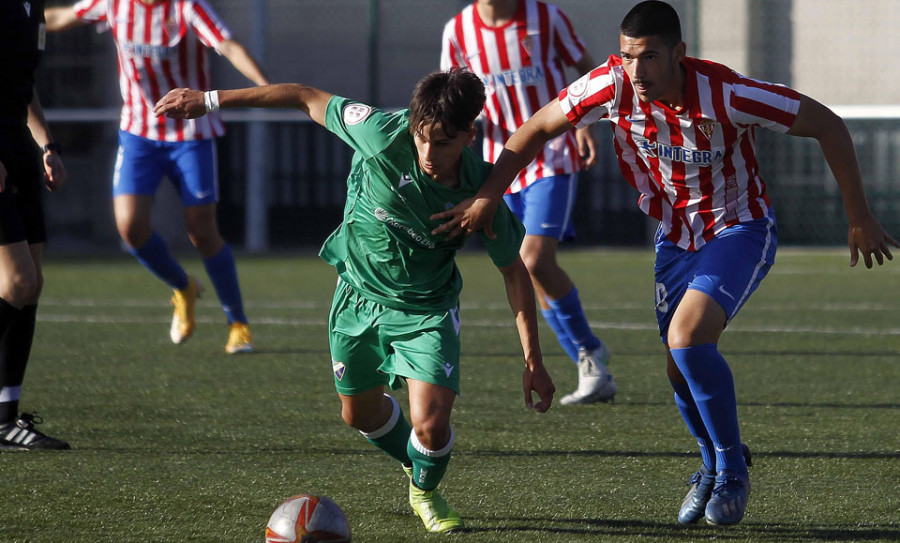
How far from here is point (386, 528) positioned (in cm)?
345

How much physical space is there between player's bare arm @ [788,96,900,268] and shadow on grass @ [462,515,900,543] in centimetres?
77

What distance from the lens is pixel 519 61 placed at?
19.4 feet

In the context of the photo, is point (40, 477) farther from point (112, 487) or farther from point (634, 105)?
point (634, 105)

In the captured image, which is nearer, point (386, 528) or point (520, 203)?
point (386, 528)

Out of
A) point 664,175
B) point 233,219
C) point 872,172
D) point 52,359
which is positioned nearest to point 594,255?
point 872,172

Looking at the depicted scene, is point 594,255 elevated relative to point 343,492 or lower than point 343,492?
lower

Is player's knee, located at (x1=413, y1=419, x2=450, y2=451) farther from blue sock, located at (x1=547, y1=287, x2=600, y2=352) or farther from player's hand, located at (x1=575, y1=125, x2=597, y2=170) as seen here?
player's hand, located at (x1=575, y1=125, x2=597, y2=170)

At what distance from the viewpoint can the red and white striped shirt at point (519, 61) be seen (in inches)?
232

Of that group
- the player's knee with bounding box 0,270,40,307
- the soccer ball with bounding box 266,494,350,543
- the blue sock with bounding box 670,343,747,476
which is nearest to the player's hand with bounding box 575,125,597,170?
the blue sock with bounding box 670,343,747,476

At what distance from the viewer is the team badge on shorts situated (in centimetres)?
354

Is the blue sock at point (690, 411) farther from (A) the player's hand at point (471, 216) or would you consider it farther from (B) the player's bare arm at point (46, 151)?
(B) the player's bare arm at point (46, 151)

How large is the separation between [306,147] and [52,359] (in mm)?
9054

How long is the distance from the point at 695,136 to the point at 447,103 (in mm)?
804

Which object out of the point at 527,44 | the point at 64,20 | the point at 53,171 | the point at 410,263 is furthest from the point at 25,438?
the point at 64,20
